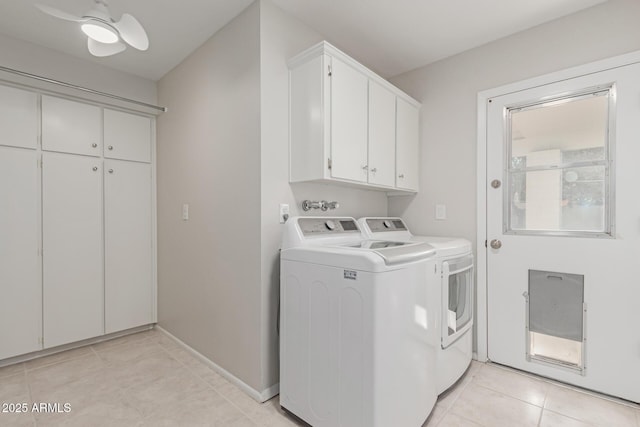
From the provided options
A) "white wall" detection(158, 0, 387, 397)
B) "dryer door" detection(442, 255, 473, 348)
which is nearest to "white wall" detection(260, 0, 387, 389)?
"white wall" detection(158, 0, 387, 397)

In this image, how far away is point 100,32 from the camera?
5.42ft

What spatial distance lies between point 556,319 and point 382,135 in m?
1.82

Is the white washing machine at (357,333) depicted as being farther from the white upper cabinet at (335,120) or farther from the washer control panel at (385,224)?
the washer control panel at (385,224)

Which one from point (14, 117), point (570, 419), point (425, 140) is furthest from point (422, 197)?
point (14, 117)

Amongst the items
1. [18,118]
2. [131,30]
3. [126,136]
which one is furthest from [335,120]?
[18,118]

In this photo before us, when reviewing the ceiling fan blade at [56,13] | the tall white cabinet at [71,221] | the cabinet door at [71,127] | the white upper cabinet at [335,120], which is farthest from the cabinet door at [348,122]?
the cabinet door at [71,127]

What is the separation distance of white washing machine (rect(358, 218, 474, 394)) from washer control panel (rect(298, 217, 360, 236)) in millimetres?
108

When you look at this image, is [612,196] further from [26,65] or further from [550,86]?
[26,65]

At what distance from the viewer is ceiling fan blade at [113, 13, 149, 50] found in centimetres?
162

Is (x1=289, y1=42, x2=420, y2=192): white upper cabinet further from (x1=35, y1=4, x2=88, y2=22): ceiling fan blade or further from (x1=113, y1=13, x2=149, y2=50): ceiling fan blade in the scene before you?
(x1=35, y1=4, x2=88, y2=22): ceiling fan blade

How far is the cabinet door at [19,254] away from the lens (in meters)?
2.31

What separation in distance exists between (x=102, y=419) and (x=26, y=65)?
271cm

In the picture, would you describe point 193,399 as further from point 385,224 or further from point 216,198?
point 385,224

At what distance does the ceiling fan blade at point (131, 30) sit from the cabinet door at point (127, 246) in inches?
60.7
